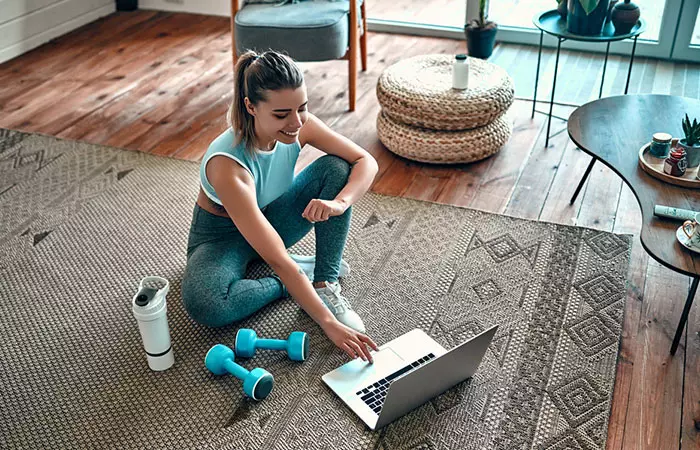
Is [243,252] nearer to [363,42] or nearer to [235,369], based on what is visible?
[235,369]

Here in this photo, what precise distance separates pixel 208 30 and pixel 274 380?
9.87 ft

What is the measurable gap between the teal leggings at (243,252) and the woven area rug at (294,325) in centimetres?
8

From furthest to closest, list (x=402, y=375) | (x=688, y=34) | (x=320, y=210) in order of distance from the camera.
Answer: (x=688, y=34), (x=320, y=210), (x=402, y=375)

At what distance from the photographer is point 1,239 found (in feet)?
8.30

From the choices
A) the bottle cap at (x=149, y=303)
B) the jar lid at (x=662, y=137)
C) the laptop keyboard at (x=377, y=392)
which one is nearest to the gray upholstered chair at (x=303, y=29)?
the jar lid at (x=662, y=137)

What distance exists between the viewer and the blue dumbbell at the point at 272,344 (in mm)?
1954

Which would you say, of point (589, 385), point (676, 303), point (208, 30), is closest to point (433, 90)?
point (676, 303)

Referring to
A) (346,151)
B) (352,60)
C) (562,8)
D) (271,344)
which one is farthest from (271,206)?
(562,8)

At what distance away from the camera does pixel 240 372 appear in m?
1.87

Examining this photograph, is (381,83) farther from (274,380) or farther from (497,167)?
(274,380)

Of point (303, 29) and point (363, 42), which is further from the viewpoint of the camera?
point (363, 42)

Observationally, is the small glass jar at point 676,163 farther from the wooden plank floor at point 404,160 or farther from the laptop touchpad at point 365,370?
the laptop touchpad at point 365,370

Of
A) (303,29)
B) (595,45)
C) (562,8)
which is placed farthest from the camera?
(595,45)

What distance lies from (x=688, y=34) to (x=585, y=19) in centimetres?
120
